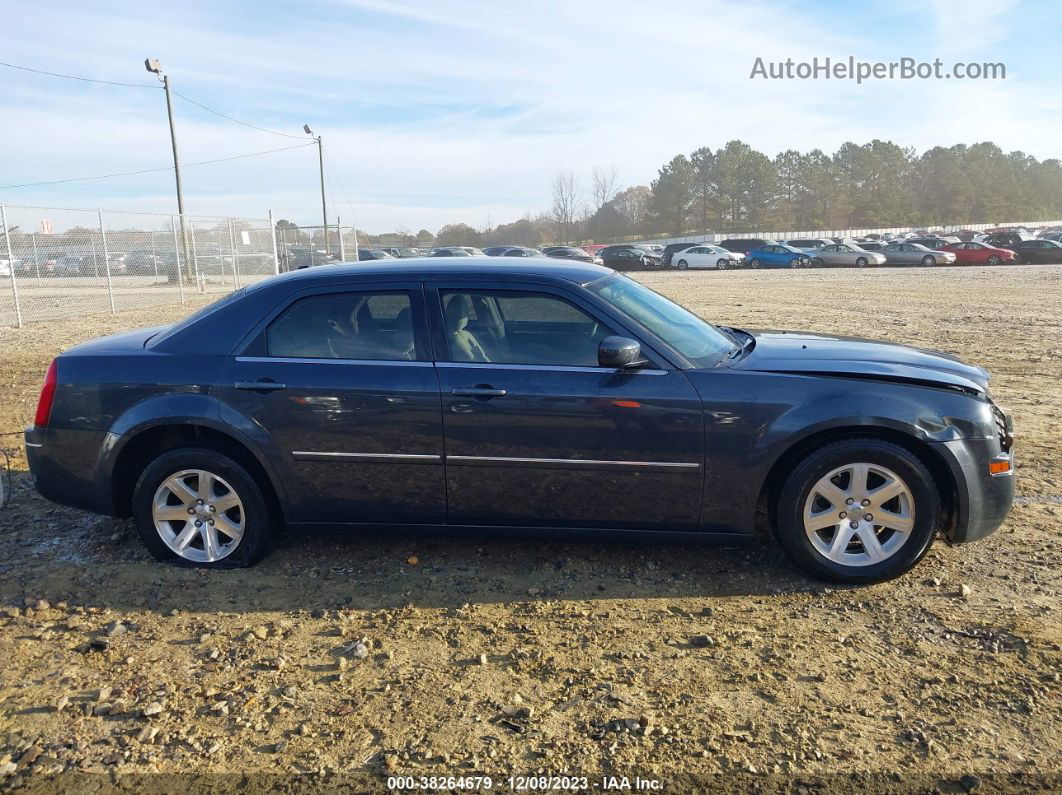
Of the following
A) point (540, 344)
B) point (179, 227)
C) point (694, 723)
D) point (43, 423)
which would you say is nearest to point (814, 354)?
point (540, 344)

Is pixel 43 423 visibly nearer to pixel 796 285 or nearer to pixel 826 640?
pixel 826 640

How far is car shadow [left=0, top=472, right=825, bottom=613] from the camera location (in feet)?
12.9

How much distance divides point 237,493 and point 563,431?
179 centimetres

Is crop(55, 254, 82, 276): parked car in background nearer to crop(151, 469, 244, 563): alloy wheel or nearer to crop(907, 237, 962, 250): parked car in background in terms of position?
crop(151, 469, 244, 563): alloy wheel

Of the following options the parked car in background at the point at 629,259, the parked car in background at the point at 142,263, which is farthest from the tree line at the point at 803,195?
the parked car in background at the point at 142,263

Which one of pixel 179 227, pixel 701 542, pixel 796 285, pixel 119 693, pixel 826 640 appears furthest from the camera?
pixel 796 285

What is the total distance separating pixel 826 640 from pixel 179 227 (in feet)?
71.9

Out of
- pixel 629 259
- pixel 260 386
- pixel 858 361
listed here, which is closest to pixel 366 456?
pixel 260 386

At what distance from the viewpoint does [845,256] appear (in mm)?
41719

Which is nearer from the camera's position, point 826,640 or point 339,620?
point 826,640

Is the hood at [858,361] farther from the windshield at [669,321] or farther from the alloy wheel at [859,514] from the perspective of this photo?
the alloy wheel at [859,514]

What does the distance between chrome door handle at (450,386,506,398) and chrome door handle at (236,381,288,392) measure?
907 mm

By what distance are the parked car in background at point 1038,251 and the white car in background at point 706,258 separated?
13639 millimetres

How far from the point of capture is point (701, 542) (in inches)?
158
